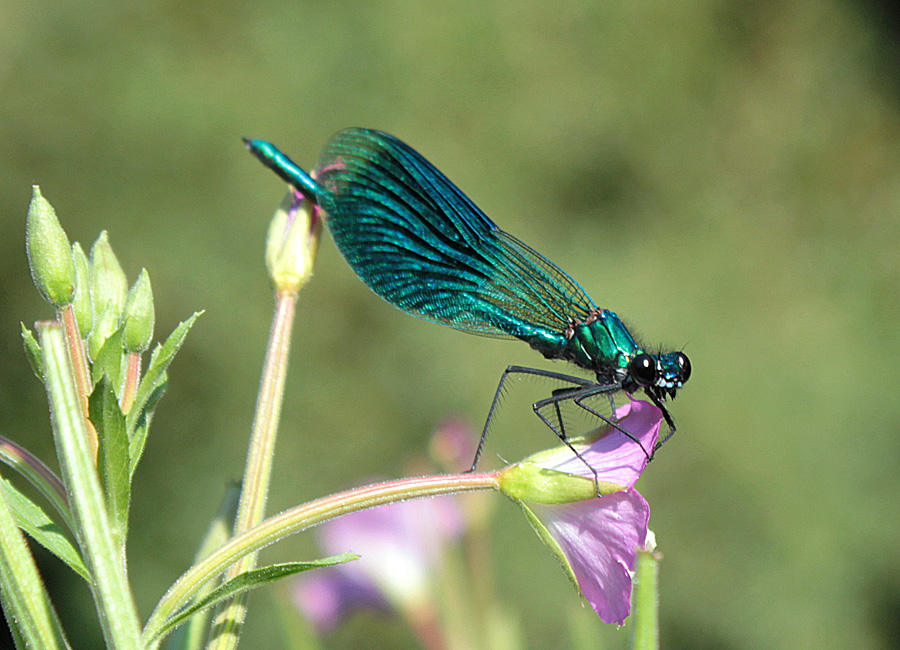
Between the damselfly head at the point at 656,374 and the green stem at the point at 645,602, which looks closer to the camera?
the green stem at the point at 645,602

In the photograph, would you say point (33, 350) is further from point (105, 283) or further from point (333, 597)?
point (333, 597)

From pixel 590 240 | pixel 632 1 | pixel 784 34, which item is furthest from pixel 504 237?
pixel 784 34

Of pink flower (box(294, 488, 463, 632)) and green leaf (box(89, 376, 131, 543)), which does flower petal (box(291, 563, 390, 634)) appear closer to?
pink flower (box(294, 488, 463, 632))

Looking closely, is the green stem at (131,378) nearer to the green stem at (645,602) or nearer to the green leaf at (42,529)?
the green leaf at (42,529)

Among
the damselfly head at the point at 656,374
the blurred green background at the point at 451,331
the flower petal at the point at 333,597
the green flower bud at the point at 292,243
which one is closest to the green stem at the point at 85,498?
the green flower bud at the point at 292,243

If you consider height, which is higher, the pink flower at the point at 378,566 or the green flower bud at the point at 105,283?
the green flower bud at the point at 105,283

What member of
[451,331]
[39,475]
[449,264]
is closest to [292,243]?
[449,264]

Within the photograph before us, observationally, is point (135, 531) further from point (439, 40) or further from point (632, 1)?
point (632, 1)
